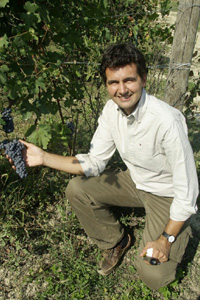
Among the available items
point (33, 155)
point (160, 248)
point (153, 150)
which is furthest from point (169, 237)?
point (33, 155)

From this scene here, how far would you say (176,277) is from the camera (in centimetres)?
234

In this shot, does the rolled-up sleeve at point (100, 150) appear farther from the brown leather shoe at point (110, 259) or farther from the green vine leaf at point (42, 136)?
the brown leather shoe at point (110, 259)

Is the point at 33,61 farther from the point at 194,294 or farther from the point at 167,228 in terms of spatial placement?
the point at 194,294

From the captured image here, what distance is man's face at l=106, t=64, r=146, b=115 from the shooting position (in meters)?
2.03

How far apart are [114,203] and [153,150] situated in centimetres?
66

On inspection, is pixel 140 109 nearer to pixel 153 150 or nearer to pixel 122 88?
pixel 122 88

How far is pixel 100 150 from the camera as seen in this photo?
247cm

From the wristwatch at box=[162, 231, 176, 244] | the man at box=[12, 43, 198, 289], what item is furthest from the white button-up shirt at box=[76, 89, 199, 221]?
the wristwatch at box=[162, 231, 176, 244]

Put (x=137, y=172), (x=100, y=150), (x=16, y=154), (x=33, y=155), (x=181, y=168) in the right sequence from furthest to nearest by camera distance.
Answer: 1. (x=100, y=150)
2. (x=137, y=172)
3. (x=33, y=155)
4. (x=16, y=154)
5. (x=181, y=168)

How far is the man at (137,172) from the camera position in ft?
6.60

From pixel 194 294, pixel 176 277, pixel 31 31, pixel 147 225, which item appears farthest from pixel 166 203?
pixel 31 31

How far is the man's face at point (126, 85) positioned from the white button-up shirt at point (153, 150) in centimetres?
6

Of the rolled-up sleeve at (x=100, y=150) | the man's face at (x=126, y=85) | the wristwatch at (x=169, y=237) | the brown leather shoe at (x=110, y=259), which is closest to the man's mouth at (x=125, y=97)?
the man's face at (x=126, y=85)

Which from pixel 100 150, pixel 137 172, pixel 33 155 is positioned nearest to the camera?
pixel 33 155
